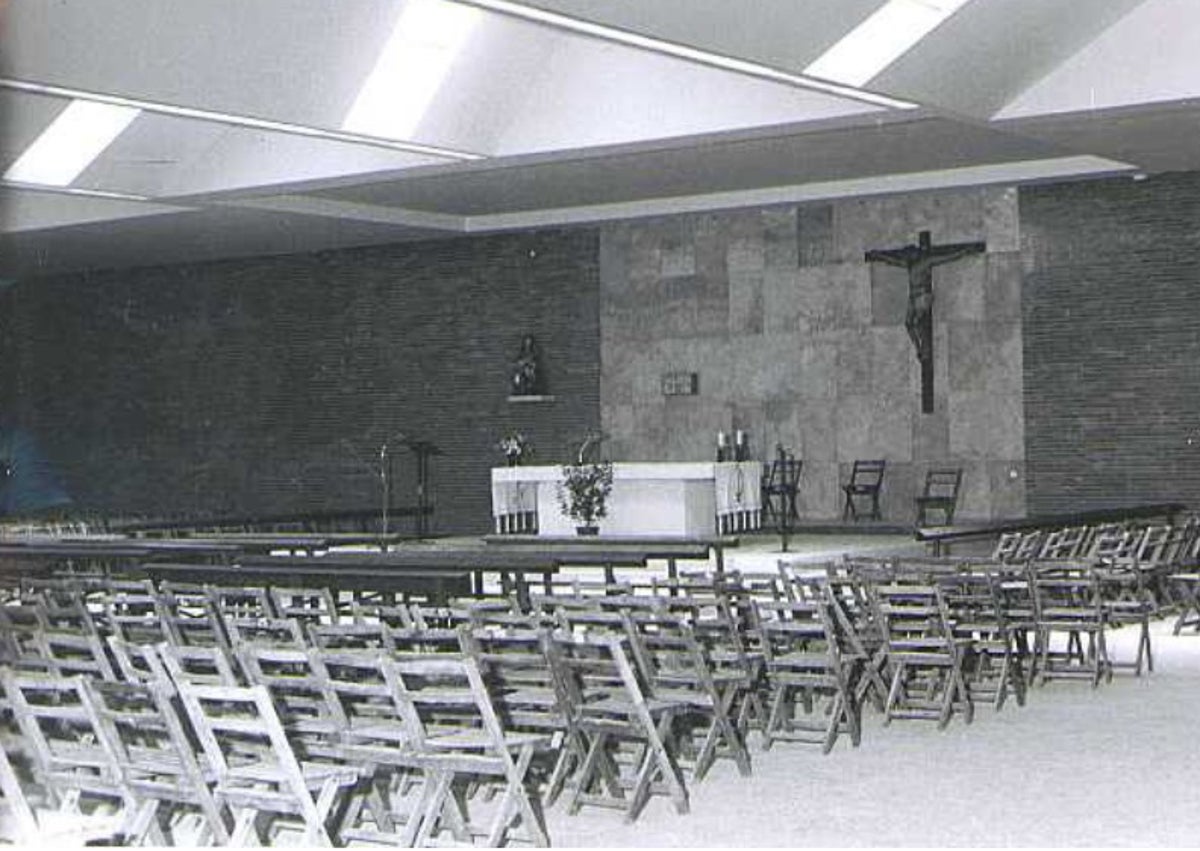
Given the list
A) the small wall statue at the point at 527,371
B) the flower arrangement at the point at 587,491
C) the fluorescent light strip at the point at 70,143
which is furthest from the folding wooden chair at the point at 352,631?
the small wall statue at the point at 527,371

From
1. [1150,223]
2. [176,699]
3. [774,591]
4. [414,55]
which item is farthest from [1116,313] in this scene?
[176,699]

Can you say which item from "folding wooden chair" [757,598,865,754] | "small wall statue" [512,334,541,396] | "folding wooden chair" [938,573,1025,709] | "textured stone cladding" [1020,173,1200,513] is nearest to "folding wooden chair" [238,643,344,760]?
Result: "folding wooden chair" [757,598,865,754]

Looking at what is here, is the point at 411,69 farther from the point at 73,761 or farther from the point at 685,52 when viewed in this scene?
the point at 73,761

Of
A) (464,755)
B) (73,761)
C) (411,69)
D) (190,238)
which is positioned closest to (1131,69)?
(411,69)

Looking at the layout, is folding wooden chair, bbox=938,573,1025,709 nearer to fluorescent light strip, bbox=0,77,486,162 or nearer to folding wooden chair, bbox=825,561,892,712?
folding wooden chair, bbox=825,561,892,712

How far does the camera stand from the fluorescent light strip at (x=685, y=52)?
46.7 feet

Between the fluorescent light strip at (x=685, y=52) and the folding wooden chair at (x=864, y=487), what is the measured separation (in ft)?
26.7

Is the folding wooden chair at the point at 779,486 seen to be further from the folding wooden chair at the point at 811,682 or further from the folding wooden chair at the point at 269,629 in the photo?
the folding wooden chair at the point at 269,629

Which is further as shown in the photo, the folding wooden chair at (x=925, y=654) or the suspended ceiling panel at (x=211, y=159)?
the suspended ceiling panel at (x=211, y=159)

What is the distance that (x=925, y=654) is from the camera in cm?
1149

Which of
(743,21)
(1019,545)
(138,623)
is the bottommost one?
(1019,545)

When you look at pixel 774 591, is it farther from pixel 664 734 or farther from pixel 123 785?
pixel 123 785

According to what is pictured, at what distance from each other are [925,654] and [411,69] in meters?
9.93

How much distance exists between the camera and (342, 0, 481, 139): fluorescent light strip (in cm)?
1908
